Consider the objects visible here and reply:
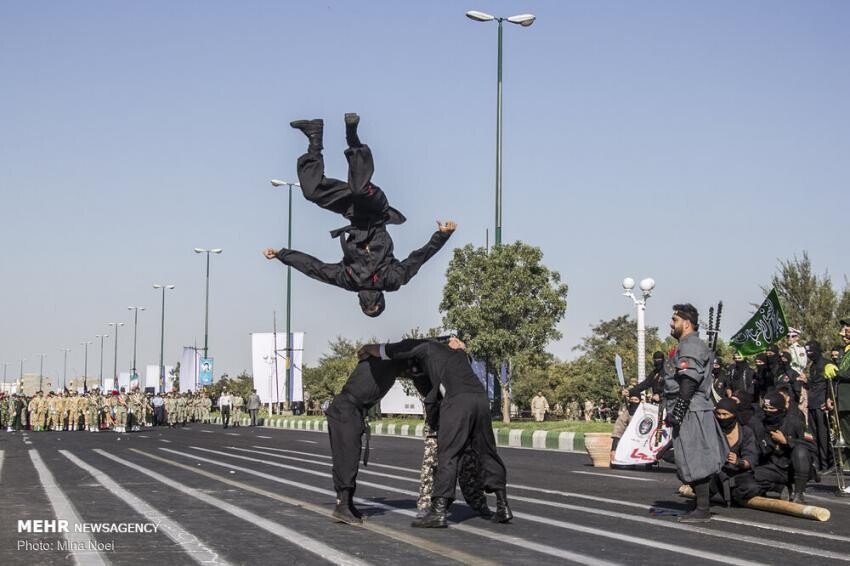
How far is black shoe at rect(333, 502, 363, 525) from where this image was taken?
9.17 metres

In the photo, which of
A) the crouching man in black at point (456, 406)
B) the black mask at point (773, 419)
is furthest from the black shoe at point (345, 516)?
the black mask at point (773, 419)

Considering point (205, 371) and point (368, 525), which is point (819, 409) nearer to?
point (368, 525)

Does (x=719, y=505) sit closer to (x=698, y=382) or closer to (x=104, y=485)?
(x=698, y=382)

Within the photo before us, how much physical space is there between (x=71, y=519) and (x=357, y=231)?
309cm

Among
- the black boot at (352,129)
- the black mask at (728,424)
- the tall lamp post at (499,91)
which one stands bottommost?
the black mask at (728,424)

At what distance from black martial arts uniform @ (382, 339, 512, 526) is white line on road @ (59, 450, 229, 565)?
193 centimetres

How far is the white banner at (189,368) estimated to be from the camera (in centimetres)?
7950

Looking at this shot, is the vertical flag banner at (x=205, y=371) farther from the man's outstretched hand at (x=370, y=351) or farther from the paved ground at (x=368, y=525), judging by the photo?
the man's outstretched hand at (x=370, y=351)

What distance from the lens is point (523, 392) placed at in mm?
71250

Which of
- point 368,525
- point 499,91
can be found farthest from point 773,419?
point 499,91

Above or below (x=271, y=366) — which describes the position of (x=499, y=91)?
above

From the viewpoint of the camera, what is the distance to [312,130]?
9.76 meters

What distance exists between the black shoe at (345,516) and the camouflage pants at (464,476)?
1.63 ft

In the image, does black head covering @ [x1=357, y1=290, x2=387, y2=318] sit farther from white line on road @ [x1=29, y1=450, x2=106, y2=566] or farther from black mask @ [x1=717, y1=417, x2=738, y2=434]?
black mask @ [x1=717, y1=417, x2=738, y2=434]
